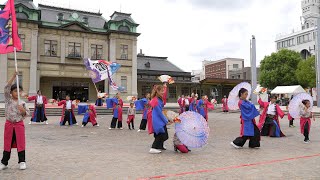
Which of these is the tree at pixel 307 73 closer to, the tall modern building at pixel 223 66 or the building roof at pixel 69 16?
the building roof at pixel 69 16

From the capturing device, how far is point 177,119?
7715mm

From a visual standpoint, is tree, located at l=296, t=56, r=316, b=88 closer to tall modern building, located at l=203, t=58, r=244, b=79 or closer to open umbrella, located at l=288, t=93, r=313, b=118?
open umbrella, located at l=288, t=93, r=313, b=118

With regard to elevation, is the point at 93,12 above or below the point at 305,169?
above

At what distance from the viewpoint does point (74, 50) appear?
3981 cm

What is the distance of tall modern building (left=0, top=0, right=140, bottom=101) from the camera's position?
36375mm

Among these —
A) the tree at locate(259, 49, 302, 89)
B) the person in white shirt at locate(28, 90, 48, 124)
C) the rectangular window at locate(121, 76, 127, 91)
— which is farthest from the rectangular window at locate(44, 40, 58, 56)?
the tree at locate(259, 49, 302, 89)

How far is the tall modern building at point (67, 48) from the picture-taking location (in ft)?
119

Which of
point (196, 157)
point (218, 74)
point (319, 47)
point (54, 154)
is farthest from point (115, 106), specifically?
point (218, 74)

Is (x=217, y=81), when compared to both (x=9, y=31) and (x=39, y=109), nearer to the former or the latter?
(x=39, y=109)

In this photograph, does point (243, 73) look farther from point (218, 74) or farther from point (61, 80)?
point (61, 80)

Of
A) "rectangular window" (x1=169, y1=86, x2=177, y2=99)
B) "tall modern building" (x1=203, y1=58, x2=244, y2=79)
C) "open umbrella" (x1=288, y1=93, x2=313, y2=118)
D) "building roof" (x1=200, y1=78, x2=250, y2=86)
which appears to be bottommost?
"open umbrella" (x1=288, y1=93, x2=313, y2=118)

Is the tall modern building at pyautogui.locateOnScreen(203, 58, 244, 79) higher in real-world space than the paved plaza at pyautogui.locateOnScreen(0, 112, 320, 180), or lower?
higher

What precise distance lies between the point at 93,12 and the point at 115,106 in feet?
105

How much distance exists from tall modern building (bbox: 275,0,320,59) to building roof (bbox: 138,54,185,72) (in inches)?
1455
